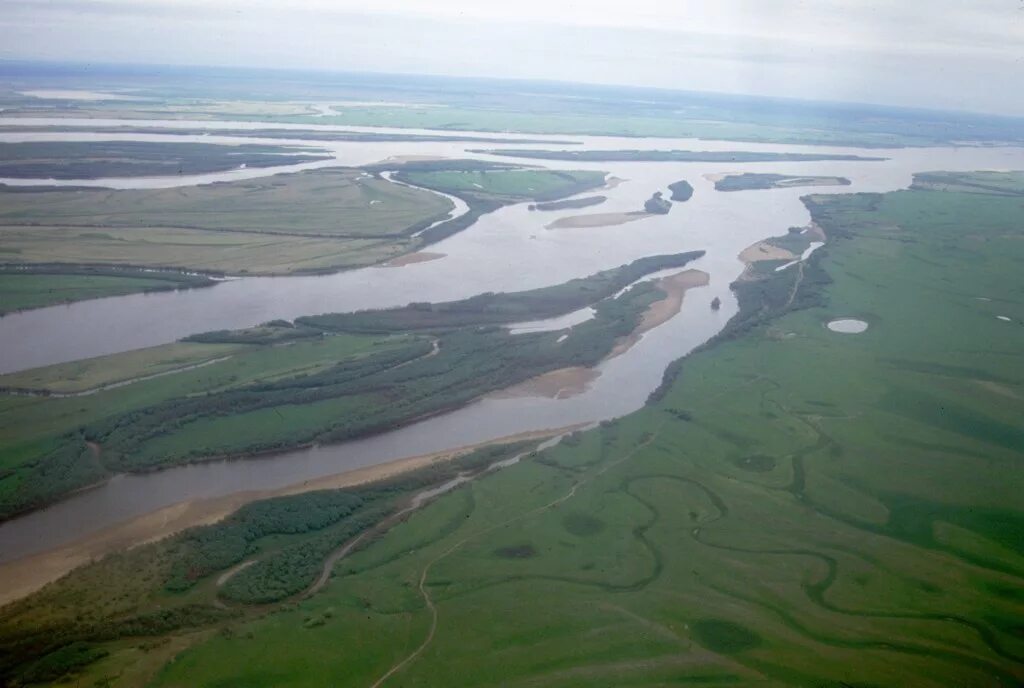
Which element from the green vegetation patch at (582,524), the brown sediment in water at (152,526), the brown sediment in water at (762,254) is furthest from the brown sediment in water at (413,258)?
the green vegetation patch at (582,524)

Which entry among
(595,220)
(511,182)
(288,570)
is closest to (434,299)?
(288,570)

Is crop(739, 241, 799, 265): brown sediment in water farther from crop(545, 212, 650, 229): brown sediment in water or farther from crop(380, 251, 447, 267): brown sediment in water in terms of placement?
crop(380, 251, 447, 267): brown sediment in water

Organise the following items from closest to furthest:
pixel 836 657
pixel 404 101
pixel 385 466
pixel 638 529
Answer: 1. pixel 836 657
2. pixel 638 529
3. pixel 385 466
4. pixel 404 101

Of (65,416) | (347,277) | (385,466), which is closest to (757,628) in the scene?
(385,466)

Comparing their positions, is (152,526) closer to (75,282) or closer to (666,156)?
(75,282)

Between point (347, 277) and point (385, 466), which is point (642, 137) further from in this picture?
point (385, 466)

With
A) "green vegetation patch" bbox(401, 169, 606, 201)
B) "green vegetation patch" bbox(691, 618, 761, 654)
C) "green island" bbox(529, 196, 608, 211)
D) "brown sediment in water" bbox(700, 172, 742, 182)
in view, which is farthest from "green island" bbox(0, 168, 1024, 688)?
"brown sediment in water" bbox(700, 172, 742, 182)
